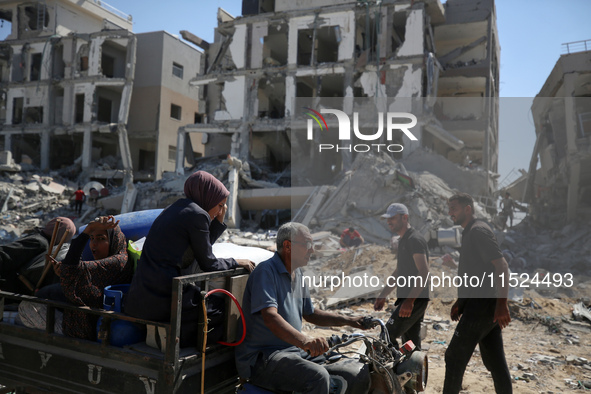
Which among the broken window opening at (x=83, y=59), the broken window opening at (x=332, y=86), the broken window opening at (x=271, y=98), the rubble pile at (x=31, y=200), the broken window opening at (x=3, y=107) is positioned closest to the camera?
the rubble pile at (x=31, y=200)

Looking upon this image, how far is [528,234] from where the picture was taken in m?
20.6

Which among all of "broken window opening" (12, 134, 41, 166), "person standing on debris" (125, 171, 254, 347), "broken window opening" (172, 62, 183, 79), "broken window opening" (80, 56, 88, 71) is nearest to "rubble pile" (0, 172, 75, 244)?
"broken window opening" (12, 134, 41, 166)

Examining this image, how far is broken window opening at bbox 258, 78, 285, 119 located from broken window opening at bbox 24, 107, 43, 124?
17.6 m

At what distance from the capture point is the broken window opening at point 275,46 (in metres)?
28.3

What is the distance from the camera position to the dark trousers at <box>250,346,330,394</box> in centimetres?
263

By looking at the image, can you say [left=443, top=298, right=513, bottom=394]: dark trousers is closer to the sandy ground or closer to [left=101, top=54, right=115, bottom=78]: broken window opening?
the sandy ground

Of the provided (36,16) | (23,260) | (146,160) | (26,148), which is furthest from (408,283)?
(36,16)

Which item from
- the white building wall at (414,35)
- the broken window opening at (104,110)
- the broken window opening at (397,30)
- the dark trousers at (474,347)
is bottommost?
the dark trousers at (474,347)

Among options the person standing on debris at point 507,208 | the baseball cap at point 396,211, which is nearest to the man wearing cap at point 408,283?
the baseball cap at point 396,211

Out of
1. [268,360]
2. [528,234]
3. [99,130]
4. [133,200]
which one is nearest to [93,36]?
[99,130]

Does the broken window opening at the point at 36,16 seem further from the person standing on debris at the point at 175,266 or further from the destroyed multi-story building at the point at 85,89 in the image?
the person standing on debris at the point at 175,266

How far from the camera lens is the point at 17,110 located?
35312mm

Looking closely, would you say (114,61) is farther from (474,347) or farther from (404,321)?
(474,347)

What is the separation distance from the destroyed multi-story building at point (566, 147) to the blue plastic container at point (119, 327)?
2252cm
